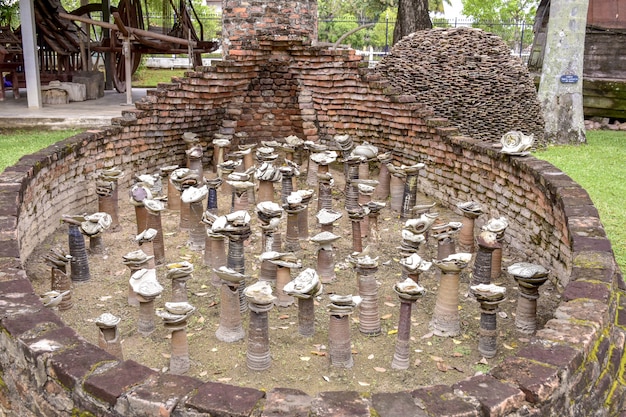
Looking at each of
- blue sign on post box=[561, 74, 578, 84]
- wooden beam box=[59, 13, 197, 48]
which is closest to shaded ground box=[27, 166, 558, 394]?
blue sign on post box=[561, 74, 578, 84]

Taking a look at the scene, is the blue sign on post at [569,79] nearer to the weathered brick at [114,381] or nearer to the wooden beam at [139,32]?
the wooden beam at [139,32]

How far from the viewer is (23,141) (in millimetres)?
7879

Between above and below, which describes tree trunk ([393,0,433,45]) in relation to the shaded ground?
above

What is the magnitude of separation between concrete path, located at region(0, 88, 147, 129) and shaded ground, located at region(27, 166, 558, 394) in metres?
3.78

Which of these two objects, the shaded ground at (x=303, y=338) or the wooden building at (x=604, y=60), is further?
the wooden building at (x=604, y=60)

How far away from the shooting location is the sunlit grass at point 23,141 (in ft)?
22.7

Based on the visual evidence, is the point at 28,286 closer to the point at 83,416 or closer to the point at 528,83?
the point at 83,416

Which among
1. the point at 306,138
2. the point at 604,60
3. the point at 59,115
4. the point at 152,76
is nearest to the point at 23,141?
the point at 59,115

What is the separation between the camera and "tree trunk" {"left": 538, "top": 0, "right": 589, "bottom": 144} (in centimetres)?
967

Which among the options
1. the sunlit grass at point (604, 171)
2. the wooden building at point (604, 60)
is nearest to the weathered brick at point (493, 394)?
the sunlit grass at point (604, 171)

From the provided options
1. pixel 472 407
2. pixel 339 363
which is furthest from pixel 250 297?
pixel 472 407

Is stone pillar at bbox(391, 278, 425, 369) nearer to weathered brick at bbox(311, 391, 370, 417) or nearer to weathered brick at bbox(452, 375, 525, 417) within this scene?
weathered brick at bbox(452, 375, 525, 417)

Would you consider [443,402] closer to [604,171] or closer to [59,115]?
[604,171]

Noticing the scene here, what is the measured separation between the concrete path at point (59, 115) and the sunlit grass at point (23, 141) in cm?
13
